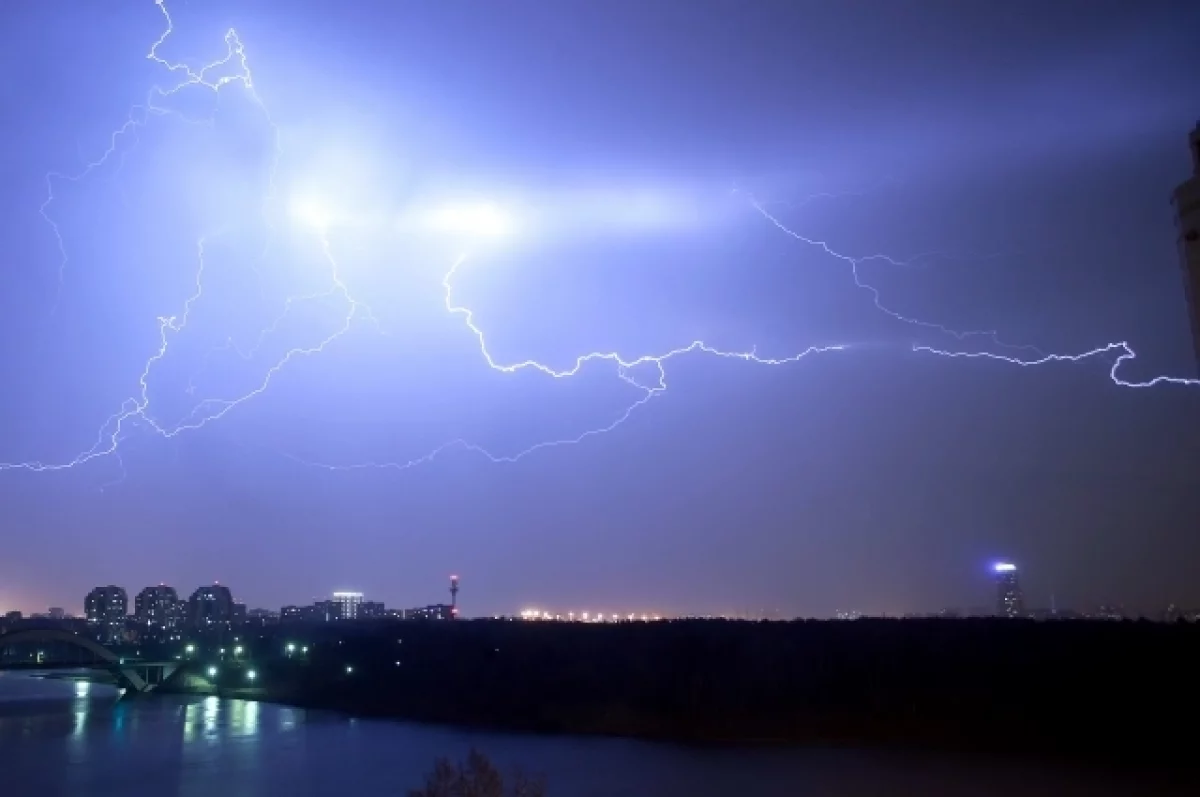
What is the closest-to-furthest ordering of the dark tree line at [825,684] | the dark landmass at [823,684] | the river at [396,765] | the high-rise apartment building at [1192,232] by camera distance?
the high-rise apartment building at [1192,232], the river at [396,765], the dark landmass at [823,684], the dark tree line at [825,684]

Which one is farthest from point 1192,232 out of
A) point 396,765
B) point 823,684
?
point 823,684

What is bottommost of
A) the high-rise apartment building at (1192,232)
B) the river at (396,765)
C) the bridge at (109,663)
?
the river at (396,765)

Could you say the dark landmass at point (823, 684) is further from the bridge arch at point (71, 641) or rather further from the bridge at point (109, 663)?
the bridge arch at point (71, 641)

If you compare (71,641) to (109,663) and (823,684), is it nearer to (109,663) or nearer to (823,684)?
(109,663)

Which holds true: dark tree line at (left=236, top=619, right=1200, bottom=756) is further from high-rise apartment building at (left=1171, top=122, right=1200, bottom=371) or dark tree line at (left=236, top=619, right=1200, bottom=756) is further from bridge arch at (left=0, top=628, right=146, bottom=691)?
high-rise apartment building at (left=1171, top=122, right=1200, bottom=371)

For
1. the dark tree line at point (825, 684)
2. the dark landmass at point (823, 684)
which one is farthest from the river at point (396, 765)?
the dark tree line at point (825, 684)

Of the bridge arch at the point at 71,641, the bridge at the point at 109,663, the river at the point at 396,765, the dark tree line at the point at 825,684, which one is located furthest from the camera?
the bridge at the point at 109,663

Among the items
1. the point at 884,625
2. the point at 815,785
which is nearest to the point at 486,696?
the point at 884,625

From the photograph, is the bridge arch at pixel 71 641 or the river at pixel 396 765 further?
the bridge arch at pixel 71 641

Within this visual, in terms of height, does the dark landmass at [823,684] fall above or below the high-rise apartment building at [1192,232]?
below
